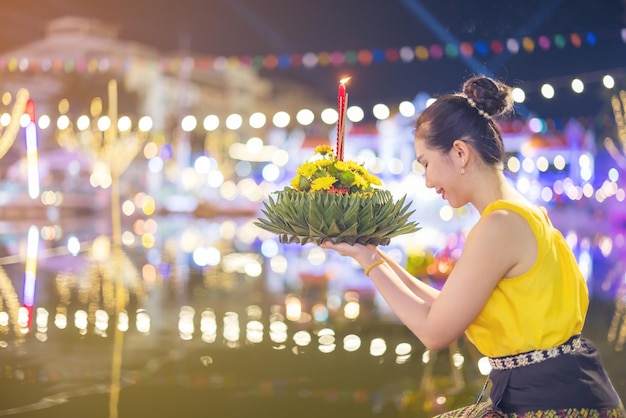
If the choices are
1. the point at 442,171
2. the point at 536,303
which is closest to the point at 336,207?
the point at 442,171

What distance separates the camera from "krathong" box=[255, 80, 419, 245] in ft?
6.10

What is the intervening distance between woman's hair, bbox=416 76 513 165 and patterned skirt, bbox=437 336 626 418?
446 millimetres

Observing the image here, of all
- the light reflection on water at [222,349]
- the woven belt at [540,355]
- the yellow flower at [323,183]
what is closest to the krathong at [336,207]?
the yellow flower at [323,183]

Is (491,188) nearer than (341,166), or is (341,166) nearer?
(491,188)

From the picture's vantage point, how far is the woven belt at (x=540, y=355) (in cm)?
171

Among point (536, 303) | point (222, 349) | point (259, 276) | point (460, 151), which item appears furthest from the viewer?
point (259, 276)

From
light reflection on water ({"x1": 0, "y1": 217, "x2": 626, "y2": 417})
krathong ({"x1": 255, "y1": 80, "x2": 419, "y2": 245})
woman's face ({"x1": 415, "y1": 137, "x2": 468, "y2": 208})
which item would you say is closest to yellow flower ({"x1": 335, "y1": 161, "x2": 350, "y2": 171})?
krathong ({"x1": 255, "y1": 80, "x2": 419, "y2": 245})

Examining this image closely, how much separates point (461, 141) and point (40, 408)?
3293 millimetres

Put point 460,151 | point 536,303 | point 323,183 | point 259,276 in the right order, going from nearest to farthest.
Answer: point 536,303
point 460,151
point 323,183
point 259,276

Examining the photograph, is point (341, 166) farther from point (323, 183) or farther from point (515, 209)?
point (515, 209)

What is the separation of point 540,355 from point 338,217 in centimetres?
53

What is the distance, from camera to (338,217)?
A: 73.1 inches

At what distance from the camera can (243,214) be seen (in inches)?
1501

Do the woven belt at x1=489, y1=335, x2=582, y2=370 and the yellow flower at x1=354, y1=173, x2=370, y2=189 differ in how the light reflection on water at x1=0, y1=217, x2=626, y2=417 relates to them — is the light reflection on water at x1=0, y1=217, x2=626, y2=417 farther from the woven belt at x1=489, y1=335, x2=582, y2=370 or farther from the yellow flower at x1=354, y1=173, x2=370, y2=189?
the woven belt at x1=489, y1=335, x2=582, y2=370
